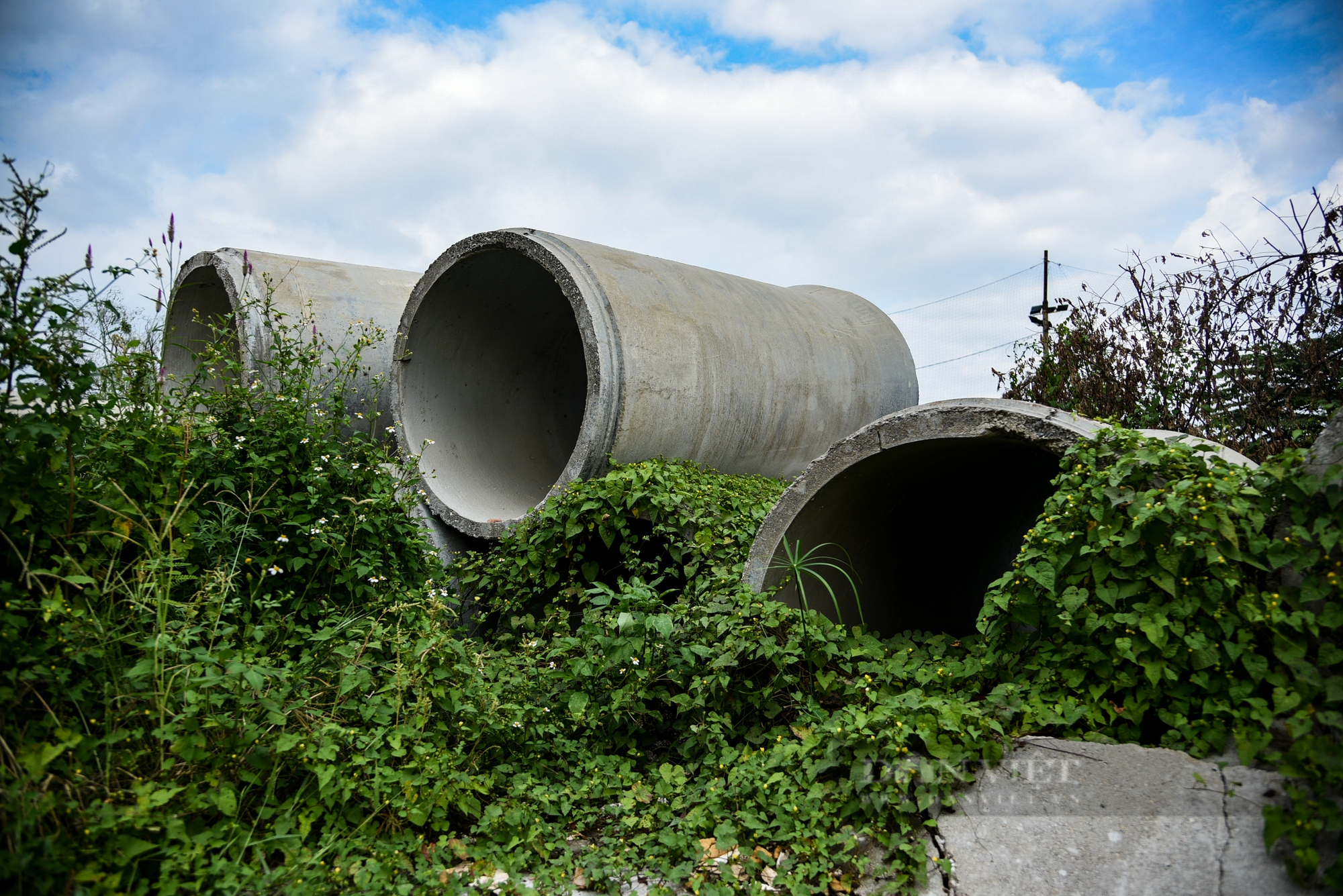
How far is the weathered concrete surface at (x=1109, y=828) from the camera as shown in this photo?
2.32 meters

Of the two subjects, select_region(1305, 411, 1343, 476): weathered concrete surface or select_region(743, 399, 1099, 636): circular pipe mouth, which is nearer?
select_region(1305, 411, 1343, 476): weathered concrete surface

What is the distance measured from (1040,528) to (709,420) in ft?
9.20

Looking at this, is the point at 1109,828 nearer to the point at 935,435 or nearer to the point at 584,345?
the point at 935,435

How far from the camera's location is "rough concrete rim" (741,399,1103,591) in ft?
10.8

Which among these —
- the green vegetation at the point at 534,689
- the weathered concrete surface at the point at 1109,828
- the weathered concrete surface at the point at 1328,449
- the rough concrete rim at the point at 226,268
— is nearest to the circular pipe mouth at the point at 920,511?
the green vegetation at the point at 534,689

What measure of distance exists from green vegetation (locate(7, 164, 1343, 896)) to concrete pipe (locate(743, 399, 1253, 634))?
0.31 m

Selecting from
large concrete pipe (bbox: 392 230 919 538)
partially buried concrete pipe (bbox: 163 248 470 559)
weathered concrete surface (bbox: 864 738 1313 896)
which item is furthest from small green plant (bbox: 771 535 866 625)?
partially buried concrete pipe (bbox: 163 248 470 559)

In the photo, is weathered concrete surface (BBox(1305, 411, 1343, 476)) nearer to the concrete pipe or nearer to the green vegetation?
the green vegetation

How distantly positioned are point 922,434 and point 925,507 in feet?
5.13

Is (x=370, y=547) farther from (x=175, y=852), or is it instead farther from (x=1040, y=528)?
(x=1040, y=528)

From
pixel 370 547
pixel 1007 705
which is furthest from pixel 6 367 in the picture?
pixel 1007 705

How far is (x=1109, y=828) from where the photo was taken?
252cm

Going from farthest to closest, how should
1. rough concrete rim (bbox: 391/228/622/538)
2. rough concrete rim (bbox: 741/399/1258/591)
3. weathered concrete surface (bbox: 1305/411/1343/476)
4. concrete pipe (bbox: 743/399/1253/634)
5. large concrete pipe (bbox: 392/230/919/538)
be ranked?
large concrete pipe (bbox: 392/230/919/538)
rough concrete rim (bbox: 391/228/622/538)
concrete pipe (bbox: 743/399/1253/634)
rough concrete rim (bbox: 741/399/1258/591)
weathered concrete surface (bbox: 1305/411/1343/476)

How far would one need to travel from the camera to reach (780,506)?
12.5 feet
